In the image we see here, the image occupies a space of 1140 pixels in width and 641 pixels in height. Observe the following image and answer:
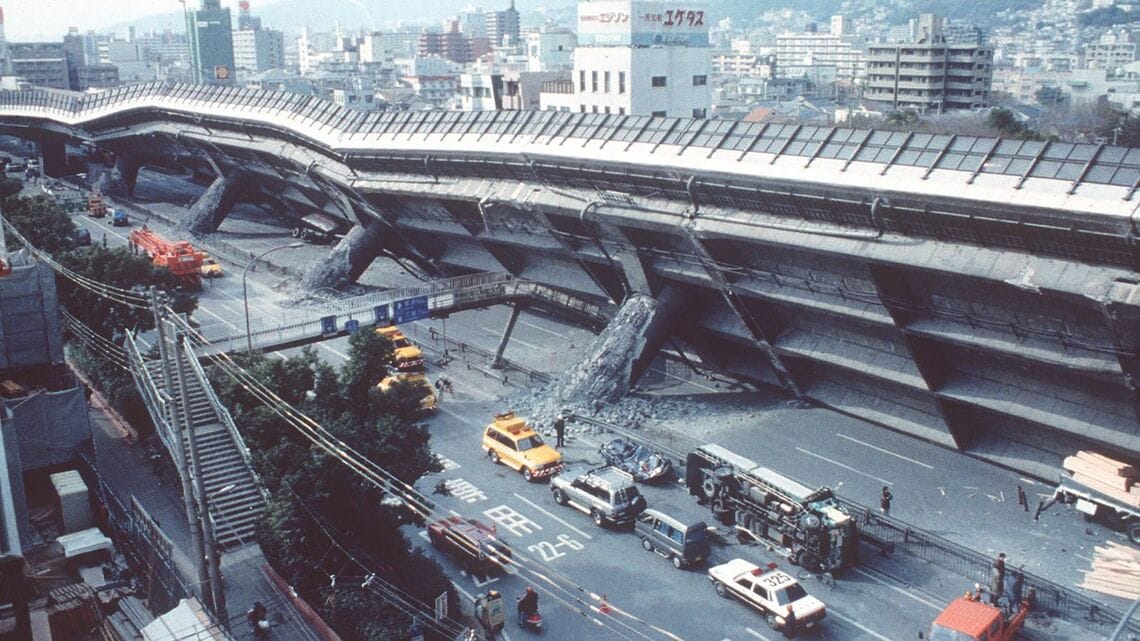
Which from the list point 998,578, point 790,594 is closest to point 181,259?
point 790,594

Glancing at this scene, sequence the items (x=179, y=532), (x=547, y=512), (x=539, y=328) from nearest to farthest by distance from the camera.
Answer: (x=179, y=532)
(x=547, y=512)
(x=539, y=328)

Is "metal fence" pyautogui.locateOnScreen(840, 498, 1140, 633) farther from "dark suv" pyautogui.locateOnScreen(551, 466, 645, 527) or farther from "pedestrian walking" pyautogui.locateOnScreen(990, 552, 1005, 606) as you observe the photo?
"dark suv" pyautogui.locateOnScreen(551, 466, 645, 527)

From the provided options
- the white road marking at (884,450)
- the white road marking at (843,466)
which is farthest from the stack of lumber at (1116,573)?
the white road marking at (884,450)

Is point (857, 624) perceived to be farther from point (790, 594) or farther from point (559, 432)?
point (559, 432)

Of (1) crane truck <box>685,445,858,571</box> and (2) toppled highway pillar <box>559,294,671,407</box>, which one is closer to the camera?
(1) crane truck <box>685,445,858,571</box>

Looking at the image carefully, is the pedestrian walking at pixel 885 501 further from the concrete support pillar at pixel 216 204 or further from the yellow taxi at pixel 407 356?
the concrete support pillar at pixel 216 204

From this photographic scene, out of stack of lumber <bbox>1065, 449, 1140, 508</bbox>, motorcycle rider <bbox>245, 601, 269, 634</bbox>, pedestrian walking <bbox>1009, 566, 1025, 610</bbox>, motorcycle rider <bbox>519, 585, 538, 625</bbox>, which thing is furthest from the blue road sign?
pedestrian walking <bbox>1009, 566, 1025, 610</bbox>
